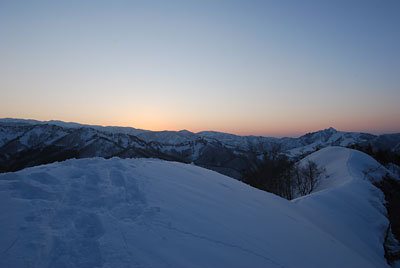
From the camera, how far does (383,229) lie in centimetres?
811

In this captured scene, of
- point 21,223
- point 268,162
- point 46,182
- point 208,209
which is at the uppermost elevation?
point 46,182

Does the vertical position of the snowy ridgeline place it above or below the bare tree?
above

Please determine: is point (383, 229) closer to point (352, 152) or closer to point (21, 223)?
point (21, 223)

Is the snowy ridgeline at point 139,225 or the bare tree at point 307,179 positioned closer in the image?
the snowy ridgeline at point 139,225

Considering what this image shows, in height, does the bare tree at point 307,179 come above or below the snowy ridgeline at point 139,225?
below

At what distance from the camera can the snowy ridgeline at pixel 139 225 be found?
236cm

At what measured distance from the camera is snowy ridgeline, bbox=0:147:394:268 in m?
2.36

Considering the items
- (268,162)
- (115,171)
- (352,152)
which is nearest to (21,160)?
(268,162)

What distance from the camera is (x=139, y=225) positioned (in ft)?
9.71

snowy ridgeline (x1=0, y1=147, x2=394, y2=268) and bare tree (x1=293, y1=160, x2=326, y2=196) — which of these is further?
bare tree (x1=293, y1=160, x2=326, y2=196)

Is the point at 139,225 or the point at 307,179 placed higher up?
the point at 139,225

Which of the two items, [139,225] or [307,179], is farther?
[307,179]

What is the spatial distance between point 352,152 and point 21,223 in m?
34.5

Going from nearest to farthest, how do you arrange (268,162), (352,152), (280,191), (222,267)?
(222,267)
(280,191)
(352,152)
(268,162)
